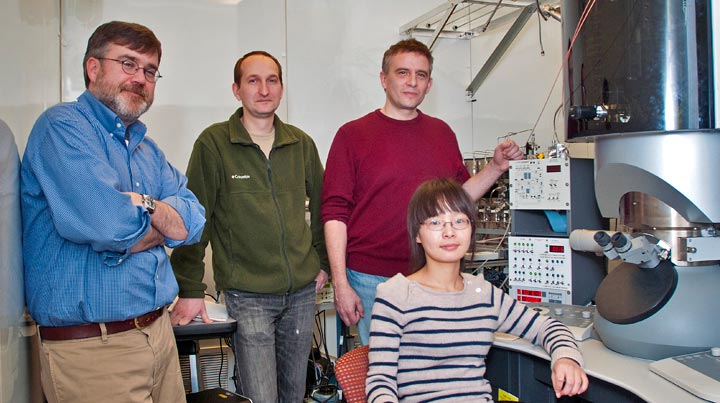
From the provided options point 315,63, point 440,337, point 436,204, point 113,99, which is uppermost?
point 315,63

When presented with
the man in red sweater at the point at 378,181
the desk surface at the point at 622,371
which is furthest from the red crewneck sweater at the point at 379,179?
the desk surface at the point at 622,371

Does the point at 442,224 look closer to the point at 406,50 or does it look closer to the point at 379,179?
the point at 379,179

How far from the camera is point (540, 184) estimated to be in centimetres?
216

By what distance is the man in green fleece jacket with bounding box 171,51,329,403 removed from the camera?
6.82 ft

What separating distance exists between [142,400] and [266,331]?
63 cm

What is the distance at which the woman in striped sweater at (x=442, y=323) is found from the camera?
1.45 metres

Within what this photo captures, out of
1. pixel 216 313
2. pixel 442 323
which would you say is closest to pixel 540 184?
pixel 442 323

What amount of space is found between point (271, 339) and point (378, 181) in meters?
0.65

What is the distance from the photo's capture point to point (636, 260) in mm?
1415

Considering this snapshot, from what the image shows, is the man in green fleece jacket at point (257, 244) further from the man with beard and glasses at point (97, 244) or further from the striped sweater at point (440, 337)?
the striped sweater at point (440, 337)

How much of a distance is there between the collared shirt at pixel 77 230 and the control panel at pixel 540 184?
51.5 inches

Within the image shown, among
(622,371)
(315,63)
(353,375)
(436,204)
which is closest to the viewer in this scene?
(622,371)

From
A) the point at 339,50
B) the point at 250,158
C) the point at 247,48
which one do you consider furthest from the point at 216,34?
the point at 250,158

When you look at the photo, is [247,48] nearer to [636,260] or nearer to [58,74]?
[58,74]
